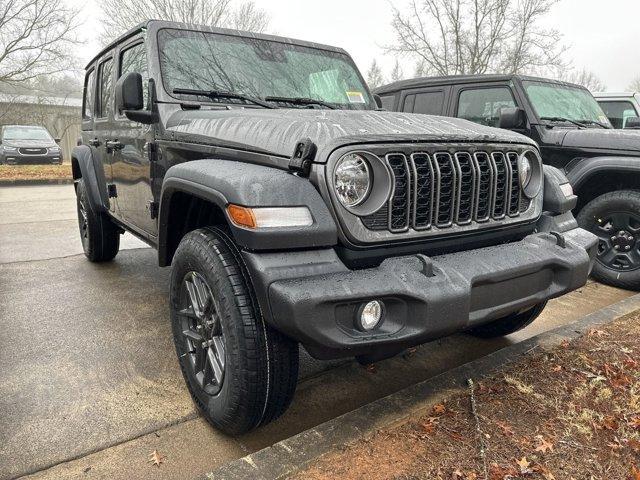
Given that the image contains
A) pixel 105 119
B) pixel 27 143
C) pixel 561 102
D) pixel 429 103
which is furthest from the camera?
pixel 27 143

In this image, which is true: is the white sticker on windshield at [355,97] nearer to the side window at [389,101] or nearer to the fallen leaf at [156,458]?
the fallen leaf at [156,458]

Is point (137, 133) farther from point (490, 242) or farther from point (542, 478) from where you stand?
point (542, 478)

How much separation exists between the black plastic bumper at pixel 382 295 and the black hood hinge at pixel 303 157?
1.10ft

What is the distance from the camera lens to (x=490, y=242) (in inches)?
97.5

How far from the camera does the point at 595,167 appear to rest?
457cm

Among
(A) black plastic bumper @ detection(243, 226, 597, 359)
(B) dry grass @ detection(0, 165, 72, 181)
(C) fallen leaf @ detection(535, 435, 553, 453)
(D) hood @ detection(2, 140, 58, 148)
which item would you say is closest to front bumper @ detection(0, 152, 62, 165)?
A: (D) hood @ detection(2, 140, 58, 148)

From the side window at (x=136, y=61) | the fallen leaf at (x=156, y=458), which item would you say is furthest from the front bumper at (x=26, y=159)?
the fallen leaf at (x=156, y=458)

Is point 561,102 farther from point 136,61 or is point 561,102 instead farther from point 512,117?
point 136,61

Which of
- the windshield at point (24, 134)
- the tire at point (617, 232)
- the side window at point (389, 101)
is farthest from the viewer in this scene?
the windshield at point (24, 134)

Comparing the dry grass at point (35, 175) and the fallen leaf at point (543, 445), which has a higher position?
the fallen leaf at point (543, 445)

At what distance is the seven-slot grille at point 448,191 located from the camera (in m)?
2.07

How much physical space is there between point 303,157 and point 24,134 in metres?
19.8

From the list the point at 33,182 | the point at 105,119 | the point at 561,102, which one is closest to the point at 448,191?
the point at 105,119

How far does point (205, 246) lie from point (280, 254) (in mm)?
440
